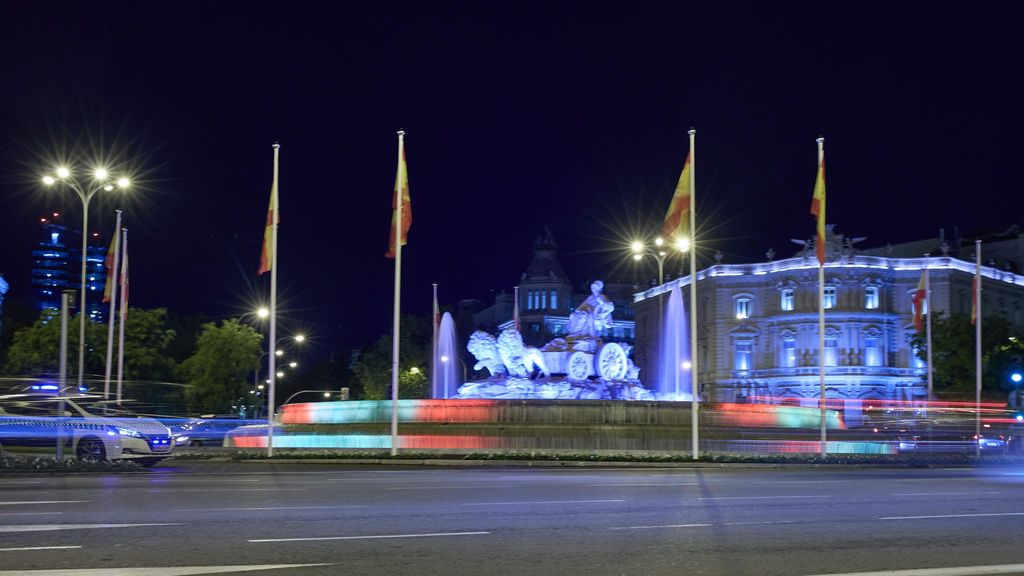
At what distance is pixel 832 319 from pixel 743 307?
915 cm

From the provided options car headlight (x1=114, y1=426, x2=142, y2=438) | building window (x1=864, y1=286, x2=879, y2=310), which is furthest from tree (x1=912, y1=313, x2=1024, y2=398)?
car headlight (x1=114, y1=426, x2=142, y2=438)

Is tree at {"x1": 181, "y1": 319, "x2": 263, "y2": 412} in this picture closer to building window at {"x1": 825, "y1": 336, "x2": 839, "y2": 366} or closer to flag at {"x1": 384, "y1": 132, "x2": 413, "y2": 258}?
flag at {"x1": 384, "y1": 132, "x2": 413, "y2": 258}

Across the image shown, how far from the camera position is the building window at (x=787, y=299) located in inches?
3878

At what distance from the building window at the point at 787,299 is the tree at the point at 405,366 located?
1307 inches

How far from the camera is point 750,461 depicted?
30344mm

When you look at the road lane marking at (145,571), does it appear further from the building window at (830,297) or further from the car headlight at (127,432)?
the building window at (830,297)

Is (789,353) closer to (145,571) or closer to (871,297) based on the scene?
(871,297)

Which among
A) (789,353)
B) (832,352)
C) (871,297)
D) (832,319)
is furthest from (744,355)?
(871,297)

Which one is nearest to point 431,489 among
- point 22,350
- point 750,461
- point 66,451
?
point 750,461

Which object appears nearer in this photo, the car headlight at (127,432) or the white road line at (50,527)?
the white road line at (50,527)

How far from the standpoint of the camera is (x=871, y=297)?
315ft

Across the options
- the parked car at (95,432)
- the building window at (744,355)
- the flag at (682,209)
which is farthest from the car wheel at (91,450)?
the building window at (744,355)

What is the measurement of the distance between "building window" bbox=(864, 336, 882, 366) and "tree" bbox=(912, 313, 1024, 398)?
1661cm

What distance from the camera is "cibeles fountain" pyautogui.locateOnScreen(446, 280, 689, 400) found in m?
41.7
